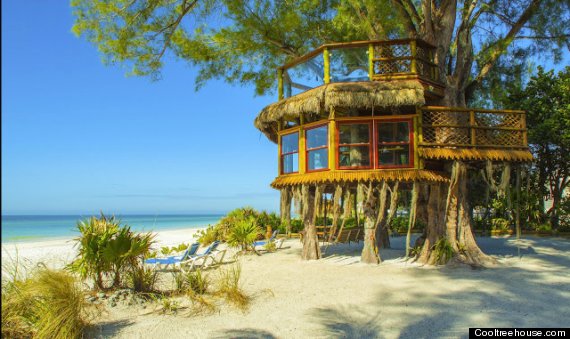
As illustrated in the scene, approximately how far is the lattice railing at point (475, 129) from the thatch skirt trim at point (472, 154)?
188mm

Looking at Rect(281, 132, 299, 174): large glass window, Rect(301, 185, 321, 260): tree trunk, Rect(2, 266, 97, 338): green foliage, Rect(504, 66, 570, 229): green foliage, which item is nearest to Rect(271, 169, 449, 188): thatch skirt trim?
Rect(301, 185, 321, 260): tree trunk

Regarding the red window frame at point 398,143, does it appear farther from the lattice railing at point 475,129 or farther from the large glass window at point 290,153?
the large glass window at point 290,153

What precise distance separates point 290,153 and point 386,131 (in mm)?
3531

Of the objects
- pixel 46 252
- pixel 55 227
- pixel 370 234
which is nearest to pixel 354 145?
pixel 370 234

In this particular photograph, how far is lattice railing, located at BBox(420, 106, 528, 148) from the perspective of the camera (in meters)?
12.8

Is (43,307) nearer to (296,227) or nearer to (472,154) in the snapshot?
(472,154)

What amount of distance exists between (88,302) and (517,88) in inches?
858

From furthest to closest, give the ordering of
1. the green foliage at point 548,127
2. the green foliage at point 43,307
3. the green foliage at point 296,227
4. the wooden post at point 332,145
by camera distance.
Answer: the green foliage at point 296,227, the green foliage at point 548,127, the wooden post at point 332,145, the green foliage at point 43,307

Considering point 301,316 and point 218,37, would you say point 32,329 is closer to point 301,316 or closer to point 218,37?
point 301,316

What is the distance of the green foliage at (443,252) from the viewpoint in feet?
42.0

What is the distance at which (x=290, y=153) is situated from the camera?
14.7 metres

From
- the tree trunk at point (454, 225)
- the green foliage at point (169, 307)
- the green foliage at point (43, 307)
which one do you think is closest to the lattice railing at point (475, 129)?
the tree trunk at point (454, 225)

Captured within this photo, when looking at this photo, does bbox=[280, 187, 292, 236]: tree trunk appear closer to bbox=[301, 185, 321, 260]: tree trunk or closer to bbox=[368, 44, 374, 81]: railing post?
bbox=[301, 185, 321, 260]: tree trunk

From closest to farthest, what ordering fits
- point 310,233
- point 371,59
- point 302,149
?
point 371,59, point 302,149, point 310,233
